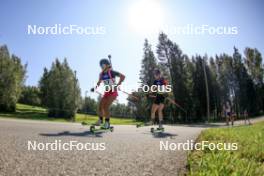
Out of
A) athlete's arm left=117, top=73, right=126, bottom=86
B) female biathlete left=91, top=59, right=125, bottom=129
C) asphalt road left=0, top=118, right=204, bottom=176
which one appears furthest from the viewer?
female biathlete left=91, top=59, right=125, bottom=129

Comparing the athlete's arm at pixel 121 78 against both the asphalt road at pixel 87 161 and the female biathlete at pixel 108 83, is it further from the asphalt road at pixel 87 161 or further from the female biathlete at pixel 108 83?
the asphalt road at pixel 87 161

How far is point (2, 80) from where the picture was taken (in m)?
59.4

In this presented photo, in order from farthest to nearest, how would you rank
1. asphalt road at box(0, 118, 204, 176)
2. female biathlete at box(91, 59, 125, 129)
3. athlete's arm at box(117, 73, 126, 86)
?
female biathlete at box(91, 59, 125, 129) → athlete's arm at box(117, 73, 126, 86) → asphalt road at box(0, 118, 204, 176)

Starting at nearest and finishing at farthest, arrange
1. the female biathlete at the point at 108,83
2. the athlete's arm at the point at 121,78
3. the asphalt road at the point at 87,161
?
1. the asphalt road at the point at 87,161
2. the athlete's arm at the point at 121,78
3. the female biathlete at the point at 108,83

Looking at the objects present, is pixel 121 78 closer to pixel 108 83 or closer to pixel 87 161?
pixel 108 83

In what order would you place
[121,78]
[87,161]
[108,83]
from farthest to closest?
[108,83], [121,78], [87,161]

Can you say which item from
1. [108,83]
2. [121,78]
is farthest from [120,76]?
[108,83]

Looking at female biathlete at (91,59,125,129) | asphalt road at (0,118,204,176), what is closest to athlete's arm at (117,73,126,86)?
female biathlete at (91,59,125,129)

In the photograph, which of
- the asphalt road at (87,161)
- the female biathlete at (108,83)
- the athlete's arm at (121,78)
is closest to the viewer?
the asphalt road at (87,161)

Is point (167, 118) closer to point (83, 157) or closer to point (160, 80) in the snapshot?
point (160, 80)

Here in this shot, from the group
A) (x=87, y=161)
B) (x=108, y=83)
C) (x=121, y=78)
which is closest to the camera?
(x=87, y=161)

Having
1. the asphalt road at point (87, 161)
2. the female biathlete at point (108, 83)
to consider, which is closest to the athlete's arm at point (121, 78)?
the female biathlete at point (108, 83)

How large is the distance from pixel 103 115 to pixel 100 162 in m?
5.50

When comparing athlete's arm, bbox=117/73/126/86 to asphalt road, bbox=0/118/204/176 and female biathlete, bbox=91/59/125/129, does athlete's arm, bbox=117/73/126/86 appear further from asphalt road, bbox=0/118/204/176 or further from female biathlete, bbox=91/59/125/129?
asphalt road, bbox=0/118/204/176
